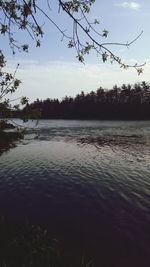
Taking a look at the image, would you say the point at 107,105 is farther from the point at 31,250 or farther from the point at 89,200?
the point at 31,250

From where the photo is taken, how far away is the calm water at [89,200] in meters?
12.4

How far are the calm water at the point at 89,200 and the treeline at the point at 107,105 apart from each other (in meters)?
91.3

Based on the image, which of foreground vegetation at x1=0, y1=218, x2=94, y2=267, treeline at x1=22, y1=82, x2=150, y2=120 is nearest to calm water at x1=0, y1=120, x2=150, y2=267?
foreground vegetation at x1=0, y1=218, x2=94, y2=267

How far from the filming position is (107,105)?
471ft

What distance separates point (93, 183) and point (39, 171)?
21.5ft

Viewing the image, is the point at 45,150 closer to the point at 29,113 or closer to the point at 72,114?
the point at 29,113

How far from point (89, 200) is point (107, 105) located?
419 ft

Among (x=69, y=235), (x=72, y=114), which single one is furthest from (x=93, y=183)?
(x=72, y=114)

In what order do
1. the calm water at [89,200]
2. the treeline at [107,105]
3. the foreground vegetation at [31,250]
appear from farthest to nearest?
the treeline at [107,105] → the calm water at [89,200] → the foreground vegetation at [31,250]

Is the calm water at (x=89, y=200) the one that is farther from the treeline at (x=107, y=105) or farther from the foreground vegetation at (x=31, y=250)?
the treeline at (x=107, y=105)

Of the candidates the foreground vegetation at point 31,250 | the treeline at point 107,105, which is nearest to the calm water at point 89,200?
the foreground vegetation at point 31,250

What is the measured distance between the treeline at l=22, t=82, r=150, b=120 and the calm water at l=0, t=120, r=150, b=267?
91.3 m

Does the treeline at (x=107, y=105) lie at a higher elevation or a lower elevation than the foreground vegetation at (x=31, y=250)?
higher

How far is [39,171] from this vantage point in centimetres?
2622
